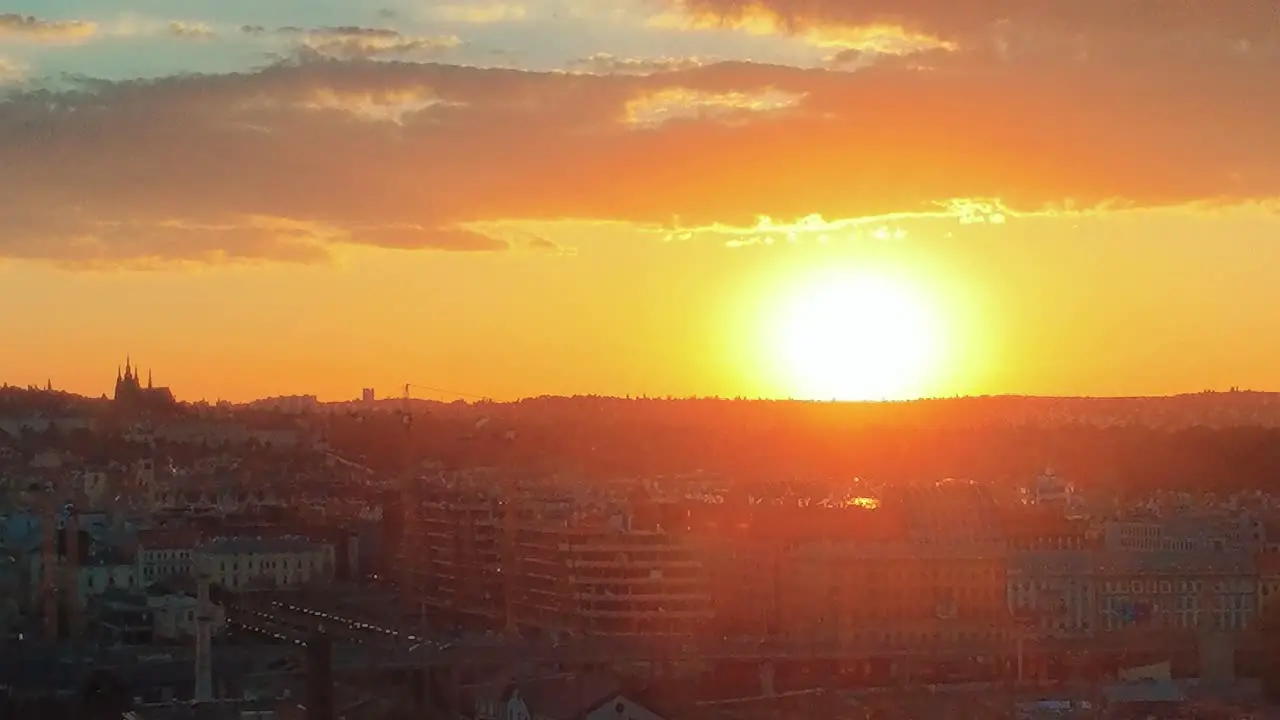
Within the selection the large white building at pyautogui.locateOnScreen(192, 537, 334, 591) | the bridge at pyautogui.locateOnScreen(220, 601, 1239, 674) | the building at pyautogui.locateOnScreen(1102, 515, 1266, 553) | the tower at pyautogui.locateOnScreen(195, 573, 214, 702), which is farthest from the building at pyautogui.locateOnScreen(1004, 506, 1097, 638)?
the large white building at pyautogui.locateOnScreen(192, 537, 334, 591)

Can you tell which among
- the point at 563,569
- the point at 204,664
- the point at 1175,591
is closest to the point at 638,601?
the point at 563,569

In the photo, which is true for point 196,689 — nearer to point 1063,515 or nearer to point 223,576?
point 223,576

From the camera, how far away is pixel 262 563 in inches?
885

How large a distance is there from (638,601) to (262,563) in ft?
23.7

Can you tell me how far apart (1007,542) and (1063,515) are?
2521 mm

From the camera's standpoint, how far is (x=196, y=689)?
45.0 feet

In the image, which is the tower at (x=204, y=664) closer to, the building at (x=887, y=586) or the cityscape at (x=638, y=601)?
the cityscape at (x=638, y=601)

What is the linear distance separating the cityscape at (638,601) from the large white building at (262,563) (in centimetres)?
3

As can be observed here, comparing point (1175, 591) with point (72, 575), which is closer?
point (1175, 591)

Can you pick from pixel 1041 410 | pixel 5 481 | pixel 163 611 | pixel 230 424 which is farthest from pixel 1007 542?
pixel 1041 410

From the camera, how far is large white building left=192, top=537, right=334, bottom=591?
22.2 m

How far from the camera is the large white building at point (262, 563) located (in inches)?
874

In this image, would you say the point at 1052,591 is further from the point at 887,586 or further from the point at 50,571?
the point at 50,571

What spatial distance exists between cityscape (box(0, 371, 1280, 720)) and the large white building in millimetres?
33
